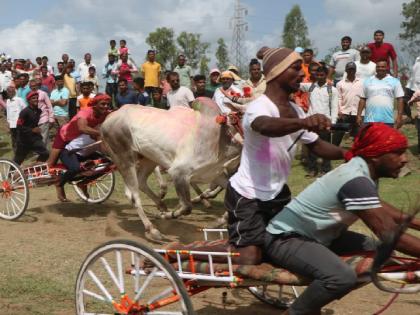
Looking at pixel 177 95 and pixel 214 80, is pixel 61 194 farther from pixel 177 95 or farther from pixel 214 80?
pixel 214 80

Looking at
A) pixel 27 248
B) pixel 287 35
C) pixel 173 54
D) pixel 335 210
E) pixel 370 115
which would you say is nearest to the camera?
pixel 335 210

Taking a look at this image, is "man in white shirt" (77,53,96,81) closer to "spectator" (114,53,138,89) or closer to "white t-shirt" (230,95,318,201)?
"spectator" (114,53,138,89)

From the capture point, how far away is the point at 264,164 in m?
3.90

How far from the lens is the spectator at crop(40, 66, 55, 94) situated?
1725 centimetres

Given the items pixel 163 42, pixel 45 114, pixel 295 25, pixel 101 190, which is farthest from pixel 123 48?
pixel 295 25

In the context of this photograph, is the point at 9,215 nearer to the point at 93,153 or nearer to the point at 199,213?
the point at 93,153

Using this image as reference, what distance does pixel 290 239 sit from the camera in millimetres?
3688

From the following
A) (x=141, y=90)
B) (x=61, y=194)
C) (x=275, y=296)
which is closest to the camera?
(x=275, y=296)

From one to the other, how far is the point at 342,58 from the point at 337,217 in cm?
917

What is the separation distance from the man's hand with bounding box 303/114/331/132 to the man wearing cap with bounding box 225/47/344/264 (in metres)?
0.29

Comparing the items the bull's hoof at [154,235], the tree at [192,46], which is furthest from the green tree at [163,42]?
the bull's hoof at [154,235]

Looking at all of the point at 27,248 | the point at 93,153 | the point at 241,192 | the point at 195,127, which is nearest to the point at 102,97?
the point at 93,153

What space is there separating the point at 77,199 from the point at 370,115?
17.7 ft

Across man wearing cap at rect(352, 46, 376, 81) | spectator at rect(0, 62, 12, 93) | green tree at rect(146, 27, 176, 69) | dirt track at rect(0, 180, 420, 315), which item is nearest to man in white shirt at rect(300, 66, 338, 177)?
man wearing cap at rect(352, 46, 376, 81)
